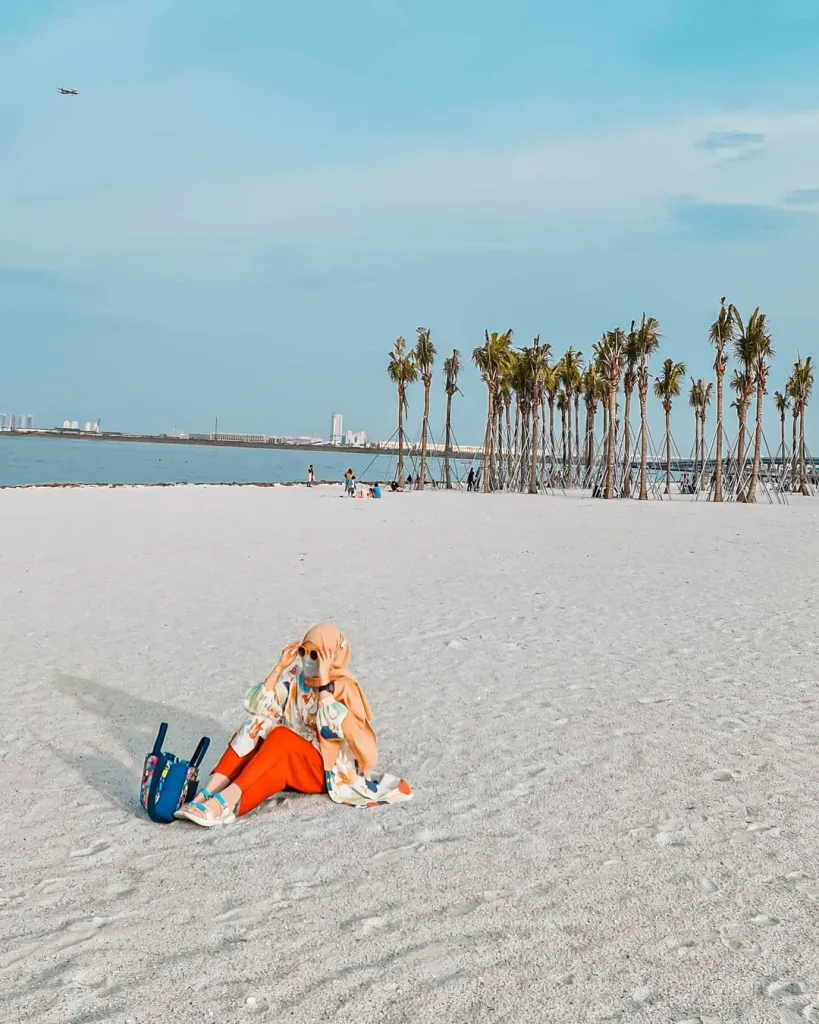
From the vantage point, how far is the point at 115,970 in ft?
11.5

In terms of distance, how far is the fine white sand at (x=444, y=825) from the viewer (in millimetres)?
3424

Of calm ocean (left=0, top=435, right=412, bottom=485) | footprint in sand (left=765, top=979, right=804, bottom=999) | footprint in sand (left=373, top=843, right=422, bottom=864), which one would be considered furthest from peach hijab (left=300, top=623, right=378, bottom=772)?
calm ocean (left=0, top=435, right=412, bottom=485)

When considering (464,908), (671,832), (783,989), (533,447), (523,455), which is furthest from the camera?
(523,455)

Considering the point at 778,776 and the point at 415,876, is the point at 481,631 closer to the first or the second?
the point at 778,776

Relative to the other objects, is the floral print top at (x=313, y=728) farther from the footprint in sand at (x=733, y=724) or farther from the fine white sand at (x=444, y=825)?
the footprint in sand at (x=733, y=724)

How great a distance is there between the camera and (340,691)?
5.11m

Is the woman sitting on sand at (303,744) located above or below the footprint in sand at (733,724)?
above

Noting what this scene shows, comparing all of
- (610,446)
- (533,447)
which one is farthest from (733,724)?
(533,447)

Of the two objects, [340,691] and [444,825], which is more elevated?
[340,691]

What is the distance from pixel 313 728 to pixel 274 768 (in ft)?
1.00

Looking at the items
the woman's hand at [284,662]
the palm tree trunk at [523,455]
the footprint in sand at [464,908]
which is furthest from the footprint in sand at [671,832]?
the palm tree trunk at [523,455]

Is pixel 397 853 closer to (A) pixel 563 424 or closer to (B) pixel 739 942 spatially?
(B) pixel 739 942

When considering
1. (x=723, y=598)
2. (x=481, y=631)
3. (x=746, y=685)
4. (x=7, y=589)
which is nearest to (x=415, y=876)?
(x=746, y=685)

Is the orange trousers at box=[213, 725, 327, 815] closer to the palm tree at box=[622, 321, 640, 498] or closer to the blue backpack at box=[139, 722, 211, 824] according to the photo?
the blue backpack at box=[139, 722, 211, 824]
